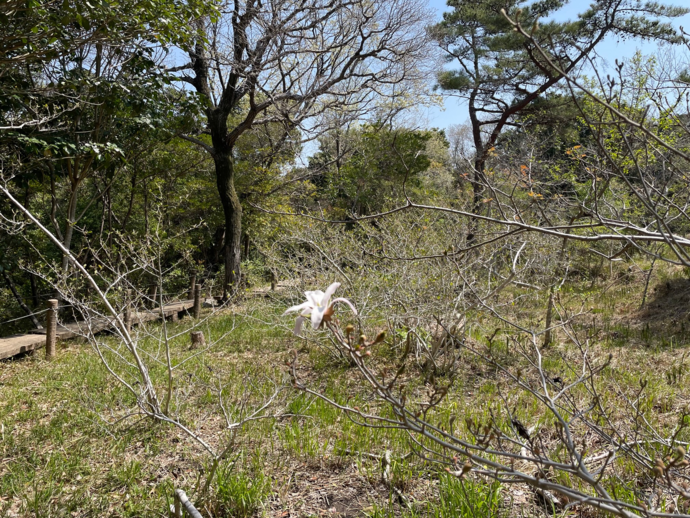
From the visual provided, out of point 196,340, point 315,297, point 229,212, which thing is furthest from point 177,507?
point 229,212

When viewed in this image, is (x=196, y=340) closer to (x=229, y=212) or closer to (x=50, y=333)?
(x=50, y=333)

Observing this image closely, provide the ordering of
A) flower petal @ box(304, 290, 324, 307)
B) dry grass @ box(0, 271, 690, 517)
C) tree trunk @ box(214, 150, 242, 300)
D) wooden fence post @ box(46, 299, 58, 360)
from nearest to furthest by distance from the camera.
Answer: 1. flower petal @ box(304, 290, 324, 307)
2. dry grass @ box(0, 271, 690, 517)
3. wooden fence post @ box(46, 299, 58, 360)
4. tree trunk @ box(214, 150, 242, 300)

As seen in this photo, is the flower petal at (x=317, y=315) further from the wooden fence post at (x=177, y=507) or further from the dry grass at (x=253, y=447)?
the wooden fence post at (x=177, y=507)

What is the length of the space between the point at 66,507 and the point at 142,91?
6.01 meters

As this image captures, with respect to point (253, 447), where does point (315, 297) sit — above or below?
above

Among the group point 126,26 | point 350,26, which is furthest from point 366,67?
point 126,26

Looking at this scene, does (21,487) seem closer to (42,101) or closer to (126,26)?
(126,26)

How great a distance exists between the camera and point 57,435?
10.6ft

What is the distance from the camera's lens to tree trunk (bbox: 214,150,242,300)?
9.31 metres

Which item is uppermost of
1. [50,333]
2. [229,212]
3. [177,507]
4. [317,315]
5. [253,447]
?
[229,212]

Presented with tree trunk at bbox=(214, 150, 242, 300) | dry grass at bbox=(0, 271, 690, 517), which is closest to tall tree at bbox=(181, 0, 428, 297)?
tree trunk at bbox=(214, 150, 242, 300)

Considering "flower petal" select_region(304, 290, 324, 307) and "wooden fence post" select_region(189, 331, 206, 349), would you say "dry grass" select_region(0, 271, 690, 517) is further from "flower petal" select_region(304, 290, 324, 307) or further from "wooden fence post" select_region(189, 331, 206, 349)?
"flower petal" select_region(304, 290, 324, 307)

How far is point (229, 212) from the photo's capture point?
9.45 m

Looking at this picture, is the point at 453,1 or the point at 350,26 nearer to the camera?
the point at 350,26
